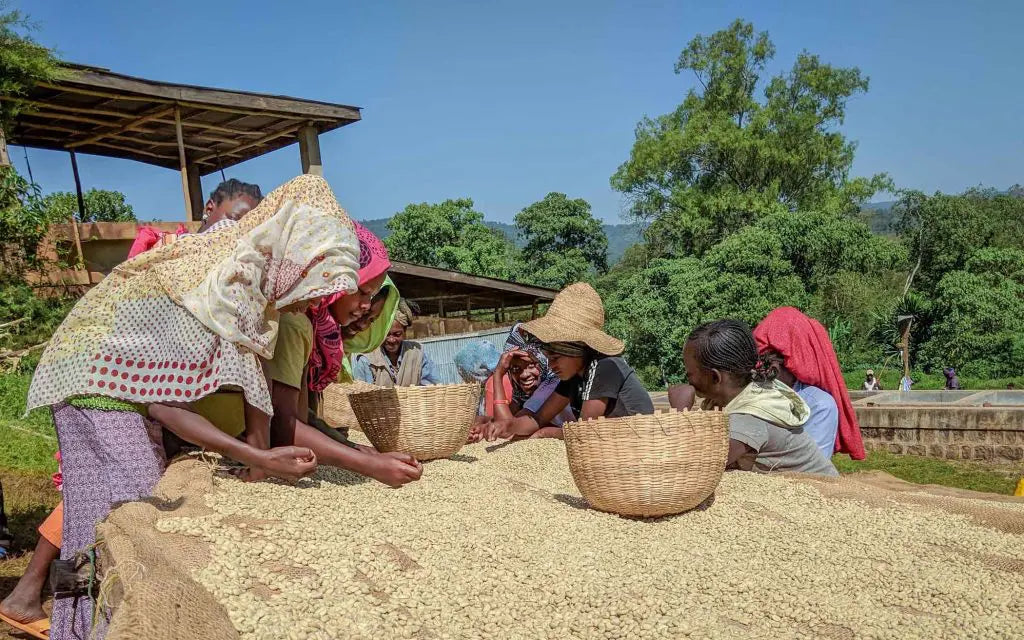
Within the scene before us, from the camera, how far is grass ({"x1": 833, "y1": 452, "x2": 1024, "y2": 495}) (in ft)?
24.8

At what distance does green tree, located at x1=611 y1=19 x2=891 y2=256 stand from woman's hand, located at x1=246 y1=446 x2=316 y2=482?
94.1 ft

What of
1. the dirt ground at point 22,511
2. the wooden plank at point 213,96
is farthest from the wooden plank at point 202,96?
the dirt ground at point 22,511

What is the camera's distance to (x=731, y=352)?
3254 millimetres

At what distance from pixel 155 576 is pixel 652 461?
149cm

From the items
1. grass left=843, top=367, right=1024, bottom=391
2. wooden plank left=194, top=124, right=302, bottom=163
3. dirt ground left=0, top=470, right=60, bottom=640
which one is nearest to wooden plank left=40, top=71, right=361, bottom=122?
wooden plank left=194, top=124, right=302, bottom=163

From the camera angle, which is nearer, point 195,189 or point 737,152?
point 195,189

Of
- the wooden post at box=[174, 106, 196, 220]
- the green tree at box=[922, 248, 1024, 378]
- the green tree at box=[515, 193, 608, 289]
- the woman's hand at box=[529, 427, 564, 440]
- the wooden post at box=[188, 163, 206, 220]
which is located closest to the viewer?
the woman's hand at box=[529, 427, 564, 440]

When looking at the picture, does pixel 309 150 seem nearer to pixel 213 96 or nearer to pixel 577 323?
pixel 213 96

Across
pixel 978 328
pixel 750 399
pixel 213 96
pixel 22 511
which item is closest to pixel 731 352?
pixel 750 399

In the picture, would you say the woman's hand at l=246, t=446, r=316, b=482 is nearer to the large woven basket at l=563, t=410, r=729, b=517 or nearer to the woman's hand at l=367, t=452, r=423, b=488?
→ the woman's hand at l=367, t=452, r=423, b=488

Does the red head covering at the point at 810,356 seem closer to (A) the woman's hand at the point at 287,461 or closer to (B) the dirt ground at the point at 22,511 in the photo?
(A) the woman's hand at the point at 287,461

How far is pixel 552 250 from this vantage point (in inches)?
1800

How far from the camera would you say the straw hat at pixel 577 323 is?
Answer: 365cm

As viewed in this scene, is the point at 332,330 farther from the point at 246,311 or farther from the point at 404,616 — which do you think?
the point at 404,616
